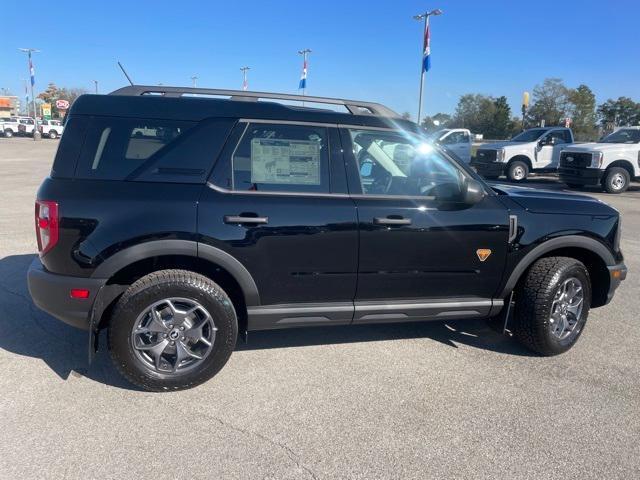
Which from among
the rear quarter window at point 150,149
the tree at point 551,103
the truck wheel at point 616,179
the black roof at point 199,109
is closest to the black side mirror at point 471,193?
the black roof at point 199,109

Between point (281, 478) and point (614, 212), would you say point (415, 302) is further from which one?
point (614, 212)

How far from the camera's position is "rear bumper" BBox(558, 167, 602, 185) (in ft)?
50.4

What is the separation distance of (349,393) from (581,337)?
232cm

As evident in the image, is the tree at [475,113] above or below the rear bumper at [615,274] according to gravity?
above

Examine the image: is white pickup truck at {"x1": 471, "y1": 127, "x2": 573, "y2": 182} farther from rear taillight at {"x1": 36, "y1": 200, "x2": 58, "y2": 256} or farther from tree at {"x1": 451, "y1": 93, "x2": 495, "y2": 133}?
tree at {"x1": 451, "y1": 93, "x2": 495, "y2": 133}

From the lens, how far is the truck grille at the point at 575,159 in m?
15.4

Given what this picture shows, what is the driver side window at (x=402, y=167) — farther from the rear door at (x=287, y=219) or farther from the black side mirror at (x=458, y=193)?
the rear door at (x=287, y=219)

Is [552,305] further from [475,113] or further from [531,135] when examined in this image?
[475,113]

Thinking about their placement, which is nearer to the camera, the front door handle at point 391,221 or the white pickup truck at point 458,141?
the front door handle at point 391,221

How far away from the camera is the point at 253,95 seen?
3604 mm

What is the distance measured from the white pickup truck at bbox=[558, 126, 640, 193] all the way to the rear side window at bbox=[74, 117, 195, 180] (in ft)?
49.6

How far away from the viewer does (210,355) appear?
3.35m

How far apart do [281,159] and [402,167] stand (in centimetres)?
109

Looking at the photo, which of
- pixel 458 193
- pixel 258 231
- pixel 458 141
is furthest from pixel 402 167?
pixel 458 141
